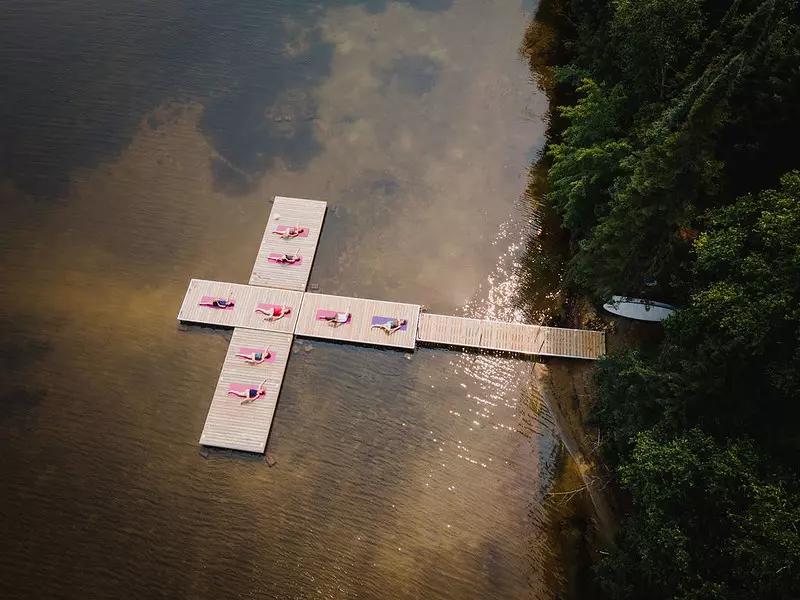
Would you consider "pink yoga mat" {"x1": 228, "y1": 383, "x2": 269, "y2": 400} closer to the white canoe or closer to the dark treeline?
the dark treeline

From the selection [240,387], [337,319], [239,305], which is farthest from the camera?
[239,305]

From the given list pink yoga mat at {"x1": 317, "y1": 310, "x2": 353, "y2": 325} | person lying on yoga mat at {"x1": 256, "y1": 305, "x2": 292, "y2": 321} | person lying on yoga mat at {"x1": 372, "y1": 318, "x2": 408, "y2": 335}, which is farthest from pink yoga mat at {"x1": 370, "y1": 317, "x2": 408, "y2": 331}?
person lying on yoga mat at {"x1": 256, "y1": 305, "x2": 292, "y2": 321}

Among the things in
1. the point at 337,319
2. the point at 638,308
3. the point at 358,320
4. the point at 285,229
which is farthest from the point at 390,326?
the point at 638,308

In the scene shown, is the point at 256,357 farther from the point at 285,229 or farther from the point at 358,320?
the point at 285,229

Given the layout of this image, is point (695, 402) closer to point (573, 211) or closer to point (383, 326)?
point (573, 211)

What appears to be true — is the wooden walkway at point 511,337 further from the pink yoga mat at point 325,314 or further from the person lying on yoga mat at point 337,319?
the person lying on yoga mat at point 337,319

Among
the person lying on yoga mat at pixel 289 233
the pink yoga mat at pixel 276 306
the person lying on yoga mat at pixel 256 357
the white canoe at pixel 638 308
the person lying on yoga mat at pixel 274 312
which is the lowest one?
the person lying on yoga mat at pixel 256 357

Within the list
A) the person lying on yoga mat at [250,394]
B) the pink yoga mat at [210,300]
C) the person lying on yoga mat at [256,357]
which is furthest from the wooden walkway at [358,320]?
the pink yoga mat at [210,300]
